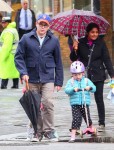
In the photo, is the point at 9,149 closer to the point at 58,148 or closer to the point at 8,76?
the point at 58,148

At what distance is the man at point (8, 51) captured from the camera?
19.5 metres

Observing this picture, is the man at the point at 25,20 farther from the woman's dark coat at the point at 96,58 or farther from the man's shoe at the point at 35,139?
the man's shoe at the point at 35,139

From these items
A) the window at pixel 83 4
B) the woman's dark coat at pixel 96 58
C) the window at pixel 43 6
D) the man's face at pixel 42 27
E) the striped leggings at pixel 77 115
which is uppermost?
the man's face at pixel 42 27

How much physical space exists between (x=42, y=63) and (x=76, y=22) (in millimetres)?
2046

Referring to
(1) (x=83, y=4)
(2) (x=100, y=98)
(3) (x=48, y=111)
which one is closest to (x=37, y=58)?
(3) (x=48, y=111)

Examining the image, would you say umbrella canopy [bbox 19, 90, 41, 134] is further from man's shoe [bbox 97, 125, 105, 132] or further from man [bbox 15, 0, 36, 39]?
man [bbox 15, 0, 36, 39]

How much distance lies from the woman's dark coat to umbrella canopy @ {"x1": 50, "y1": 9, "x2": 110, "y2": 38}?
2.40 feet

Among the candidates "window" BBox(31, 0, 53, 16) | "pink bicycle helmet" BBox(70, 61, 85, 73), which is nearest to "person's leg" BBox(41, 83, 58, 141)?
"pink bicycle helmet" BBox(70, 61, 85, 73)

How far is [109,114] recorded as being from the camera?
14.3 m

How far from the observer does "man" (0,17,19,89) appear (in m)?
19.5

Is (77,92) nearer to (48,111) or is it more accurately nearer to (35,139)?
(48,111)

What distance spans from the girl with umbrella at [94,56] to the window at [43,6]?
16.6 metres

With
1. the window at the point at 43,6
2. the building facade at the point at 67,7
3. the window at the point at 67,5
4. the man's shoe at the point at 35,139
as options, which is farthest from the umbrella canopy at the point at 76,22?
the window at the point at 43,6

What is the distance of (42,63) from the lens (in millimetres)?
11461
